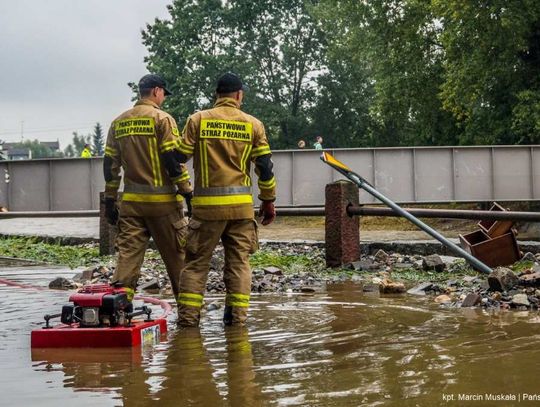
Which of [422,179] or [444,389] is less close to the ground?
[422,179]

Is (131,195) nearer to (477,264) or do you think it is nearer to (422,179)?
(477,264)

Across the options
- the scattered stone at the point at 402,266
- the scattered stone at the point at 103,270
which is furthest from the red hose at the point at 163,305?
the scattered stone at the point at 402,266

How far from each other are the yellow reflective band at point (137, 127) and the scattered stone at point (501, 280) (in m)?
3.45

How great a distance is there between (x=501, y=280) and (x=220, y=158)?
3037 mm

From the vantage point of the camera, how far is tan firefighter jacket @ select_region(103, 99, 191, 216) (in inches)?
264

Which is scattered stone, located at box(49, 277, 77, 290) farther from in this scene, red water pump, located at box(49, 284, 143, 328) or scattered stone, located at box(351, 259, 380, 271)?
red water pump, located at box(49, 284, 143, 328)

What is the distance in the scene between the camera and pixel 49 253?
15.7 m

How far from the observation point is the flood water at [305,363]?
12.5 feet

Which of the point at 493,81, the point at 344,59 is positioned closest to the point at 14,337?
the point at 493,81

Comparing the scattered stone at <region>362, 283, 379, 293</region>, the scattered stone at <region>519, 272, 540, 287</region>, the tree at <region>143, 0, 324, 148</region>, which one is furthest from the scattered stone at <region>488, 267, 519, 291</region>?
the tree at <region>143, 0, 324, 148</region>

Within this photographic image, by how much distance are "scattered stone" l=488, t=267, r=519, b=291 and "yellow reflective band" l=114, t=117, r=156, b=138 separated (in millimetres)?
3446

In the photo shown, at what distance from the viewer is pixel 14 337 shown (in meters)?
5.90

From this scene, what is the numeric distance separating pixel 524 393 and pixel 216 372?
160cm

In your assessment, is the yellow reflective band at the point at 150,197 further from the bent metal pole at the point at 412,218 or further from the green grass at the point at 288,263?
the green grass at the point at 288,263
